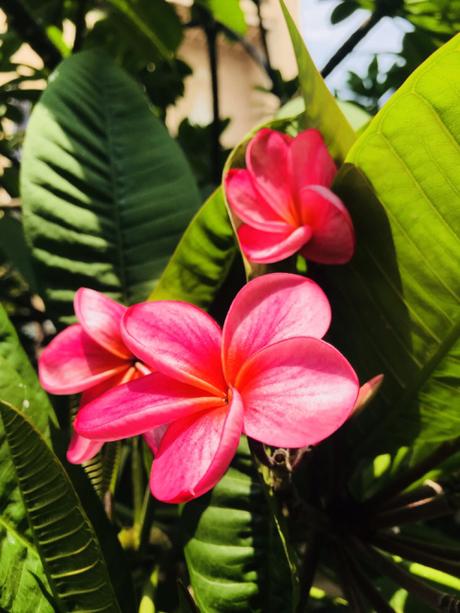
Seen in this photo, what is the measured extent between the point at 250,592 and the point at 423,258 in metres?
0.28

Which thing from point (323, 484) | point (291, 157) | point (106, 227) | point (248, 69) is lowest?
point (248, 69)

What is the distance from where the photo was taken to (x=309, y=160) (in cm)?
49

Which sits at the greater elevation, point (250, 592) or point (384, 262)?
point (384, 262)

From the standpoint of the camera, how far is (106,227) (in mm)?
673

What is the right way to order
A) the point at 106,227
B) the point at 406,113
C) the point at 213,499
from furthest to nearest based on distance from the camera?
the point at 106,227 < the point at 213,499 < the point at 406,113

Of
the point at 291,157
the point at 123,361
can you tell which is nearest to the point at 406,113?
the point at 291,157

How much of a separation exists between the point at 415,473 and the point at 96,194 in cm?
41

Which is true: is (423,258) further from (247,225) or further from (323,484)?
(323,484)

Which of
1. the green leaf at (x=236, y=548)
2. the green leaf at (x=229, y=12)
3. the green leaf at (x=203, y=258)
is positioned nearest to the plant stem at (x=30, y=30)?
the green leaf at (x=229, y=12)

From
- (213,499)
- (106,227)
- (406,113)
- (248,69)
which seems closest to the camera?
(406,113)

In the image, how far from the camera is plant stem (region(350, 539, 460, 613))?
45 centimetres

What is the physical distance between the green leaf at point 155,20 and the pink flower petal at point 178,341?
2.28ft

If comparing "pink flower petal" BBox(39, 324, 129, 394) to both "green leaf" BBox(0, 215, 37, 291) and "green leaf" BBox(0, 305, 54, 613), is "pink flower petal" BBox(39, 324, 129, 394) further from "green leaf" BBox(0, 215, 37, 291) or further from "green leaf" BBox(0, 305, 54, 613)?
"green leaf" BBox(0, 215, 37, 291)

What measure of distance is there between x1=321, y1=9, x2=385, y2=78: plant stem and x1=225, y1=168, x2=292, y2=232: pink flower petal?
573 millimetres
